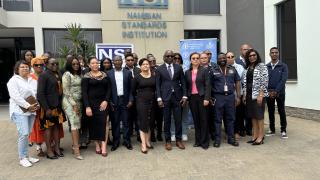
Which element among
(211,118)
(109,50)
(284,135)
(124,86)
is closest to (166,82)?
(124,86)

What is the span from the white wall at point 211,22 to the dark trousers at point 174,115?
9.69m

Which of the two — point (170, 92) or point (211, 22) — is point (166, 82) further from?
point (211, 22)

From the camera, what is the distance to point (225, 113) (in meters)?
7.09

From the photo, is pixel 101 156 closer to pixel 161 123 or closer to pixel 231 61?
pixel 161 123

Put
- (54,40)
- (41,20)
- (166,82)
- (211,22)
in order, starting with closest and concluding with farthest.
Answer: (166,82)
(41,20)
(54,40)
(211,22)

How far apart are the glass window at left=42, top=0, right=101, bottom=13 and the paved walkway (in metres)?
Answer: 8.77

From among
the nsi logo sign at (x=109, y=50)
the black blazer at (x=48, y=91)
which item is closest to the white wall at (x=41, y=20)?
the nsi logo sign at (x=109, y=50)

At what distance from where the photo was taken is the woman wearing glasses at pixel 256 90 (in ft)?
22.7

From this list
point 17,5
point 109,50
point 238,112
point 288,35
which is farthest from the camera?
point 17,5

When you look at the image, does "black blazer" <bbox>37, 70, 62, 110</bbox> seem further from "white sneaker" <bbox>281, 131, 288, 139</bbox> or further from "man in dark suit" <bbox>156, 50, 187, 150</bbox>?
"white sneaker" <bbox>281, 131, 288, 139</bbox>

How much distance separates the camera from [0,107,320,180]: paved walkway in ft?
17.4

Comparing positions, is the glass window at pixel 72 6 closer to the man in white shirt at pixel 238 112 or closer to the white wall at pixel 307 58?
the white wall at pixel 307 58

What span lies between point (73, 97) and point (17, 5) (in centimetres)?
960

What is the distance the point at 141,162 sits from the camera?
5.98 meters
